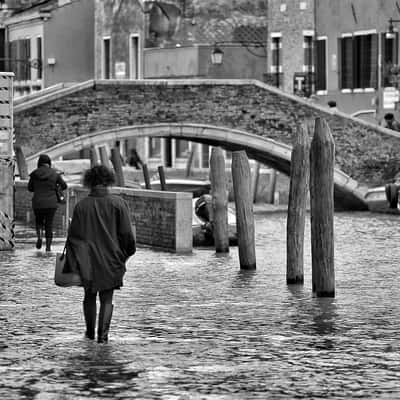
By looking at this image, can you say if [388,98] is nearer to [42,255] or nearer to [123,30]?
[123,30]

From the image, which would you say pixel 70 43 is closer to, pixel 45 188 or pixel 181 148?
pixel 181 148

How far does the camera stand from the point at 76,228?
45.6ft

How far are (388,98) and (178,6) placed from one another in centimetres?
1606

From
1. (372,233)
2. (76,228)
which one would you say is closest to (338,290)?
(76,228)

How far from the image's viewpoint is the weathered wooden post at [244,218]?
73.3ft

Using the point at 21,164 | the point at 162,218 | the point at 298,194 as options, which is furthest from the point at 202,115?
the point at 298,194

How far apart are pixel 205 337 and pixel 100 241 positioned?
4.29 feet

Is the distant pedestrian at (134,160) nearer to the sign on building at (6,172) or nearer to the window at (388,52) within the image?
the window at (388,52)

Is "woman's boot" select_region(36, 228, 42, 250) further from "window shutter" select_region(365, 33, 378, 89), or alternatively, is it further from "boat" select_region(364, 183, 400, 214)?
"window shutter" select_region(365, 33, 378, 89)

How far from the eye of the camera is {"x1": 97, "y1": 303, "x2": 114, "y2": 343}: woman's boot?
1387 centimetres

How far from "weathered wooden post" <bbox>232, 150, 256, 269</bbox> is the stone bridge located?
66.1 feet

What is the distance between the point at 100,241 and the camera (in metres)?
13.8

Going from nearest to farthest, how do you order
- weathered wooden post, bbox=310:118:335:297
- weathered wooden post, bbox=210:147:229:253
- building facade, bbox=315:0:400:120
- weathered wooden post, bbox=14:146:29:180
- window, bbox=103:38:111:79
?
1. weathered wooden post, bbox=310:118:335:297
2. weathered wooden post, bbox=210:147:229:253
3. weathered wooden post, bbox=14:146:29:180
4. building facade, bbox=315:0:400:120
5. window, bbox=103:38:111:79

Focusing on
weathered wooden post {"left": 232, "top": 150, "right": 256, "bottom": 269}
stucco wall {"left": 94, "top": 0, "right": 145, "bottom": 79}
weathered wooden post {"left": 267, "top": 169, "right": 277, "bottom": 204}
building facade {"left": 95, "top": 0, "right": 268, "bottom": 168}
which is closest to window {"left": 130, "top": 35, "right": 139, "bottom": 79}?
building facade {"left": 95, "top": 0, "right": 268, "bottom": 168}
